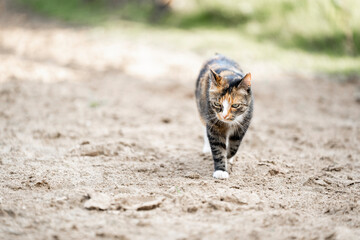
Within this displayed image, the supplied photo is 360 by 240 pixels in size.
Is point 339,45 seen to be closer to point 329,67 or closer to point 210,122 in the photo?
point 329,67

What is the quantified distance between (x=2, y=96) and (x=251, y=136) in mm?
4103

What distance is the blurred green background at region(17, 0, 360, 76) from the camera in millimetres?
9312

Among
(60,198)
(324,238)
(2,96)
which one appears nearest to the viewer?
(324,238)

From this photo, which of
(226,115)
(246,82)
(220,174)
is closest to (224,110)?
(226,115)

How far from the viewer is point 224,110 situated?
12.3ft

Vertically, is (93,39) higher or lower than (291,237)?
higher

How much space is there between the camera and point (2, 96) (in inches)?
255

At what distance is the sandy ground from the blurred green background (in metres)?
1.22

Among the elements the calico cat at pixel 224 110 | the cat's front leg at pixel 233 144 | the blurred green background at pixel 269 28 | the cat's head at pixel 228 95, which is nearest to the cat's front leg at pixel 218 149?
the calico cat at pixel 224 110

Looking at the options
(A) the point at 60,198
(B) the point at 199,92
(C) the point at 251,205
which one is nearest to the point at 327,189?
(C) the point at 251,205

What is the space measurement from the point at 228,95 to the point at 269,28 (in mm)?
7535

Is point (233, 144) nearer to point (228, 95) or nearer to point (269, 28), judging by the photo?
point (228, 95)

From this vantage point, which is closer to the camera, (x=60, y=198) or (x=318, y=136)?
(x=60, y=198)

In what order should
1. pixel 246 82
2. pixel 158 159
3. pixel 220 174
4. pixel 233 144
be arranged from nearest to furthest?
1. pixel 246 82
2. pixel 220 174
3. pixel 233 144
4. pixel 158 159
